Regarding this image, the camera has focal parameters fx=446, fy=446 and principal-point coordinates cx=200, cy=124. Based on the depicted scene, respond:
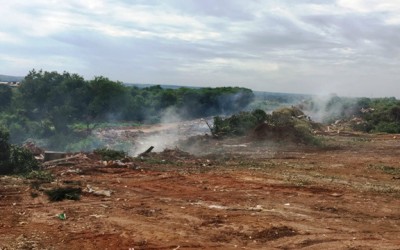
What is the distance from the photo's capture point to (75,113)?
2550 centimetres

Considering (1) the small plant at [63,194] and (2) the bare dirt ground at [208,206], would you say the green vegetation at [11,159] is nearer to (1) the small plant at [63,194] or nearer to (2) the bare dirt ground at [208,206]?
(2) the bare dirt ground at [208,206]

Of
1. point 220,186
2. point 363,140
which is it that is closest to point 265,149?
point 363,140

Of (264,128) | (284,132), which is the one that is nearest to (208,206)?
(284,132)

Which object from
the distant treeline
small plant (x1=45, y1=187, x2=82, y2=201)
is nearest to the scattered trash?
small plant (x1=45, y1=187, x2=82, y2=201)

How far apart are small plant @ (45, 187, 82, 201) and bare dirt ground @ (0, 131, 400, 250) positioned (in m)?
0.25

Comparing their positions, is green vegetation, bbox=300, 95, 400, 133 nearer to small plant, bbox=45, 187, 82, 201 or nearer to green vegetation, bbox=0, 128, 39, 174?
green vegetation, bbox=0, 128, 39, 174

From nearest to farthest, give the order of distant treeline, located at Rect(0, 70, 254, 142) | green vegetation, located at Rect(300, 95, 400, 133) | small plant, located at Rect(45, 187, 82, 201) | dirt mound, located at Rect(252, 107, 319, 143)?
small plant, located at Rect(45, 187, 82, 201) < dirt mound, located at Rect(252, 107, 319, 143) < distant treeline, located at Rect(0, 70, 254, 142) < green vegetation, located at Rect(300, 95, 400, 133)

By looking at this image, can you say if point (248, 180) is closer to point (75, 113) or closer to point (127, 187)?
point (127, 187)

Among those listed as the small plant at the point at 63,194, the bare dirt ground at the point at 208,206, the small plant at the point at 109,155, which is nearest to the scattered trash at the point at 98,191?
the bare dirt ground at the point at 208,206

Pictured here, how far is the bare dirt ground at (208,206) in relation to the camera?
23.5 feet

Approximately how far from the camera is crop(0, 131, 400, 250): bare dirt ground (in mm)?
7160

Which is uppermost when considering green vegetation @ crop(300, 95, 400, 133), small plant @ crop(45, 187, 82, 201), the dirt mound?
green vegetation @ crop(300, 95, 400, 133)

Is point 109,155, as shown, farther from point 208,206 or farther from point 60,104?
point 60,104

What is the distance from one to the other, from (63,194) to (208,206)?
10.7 feet
